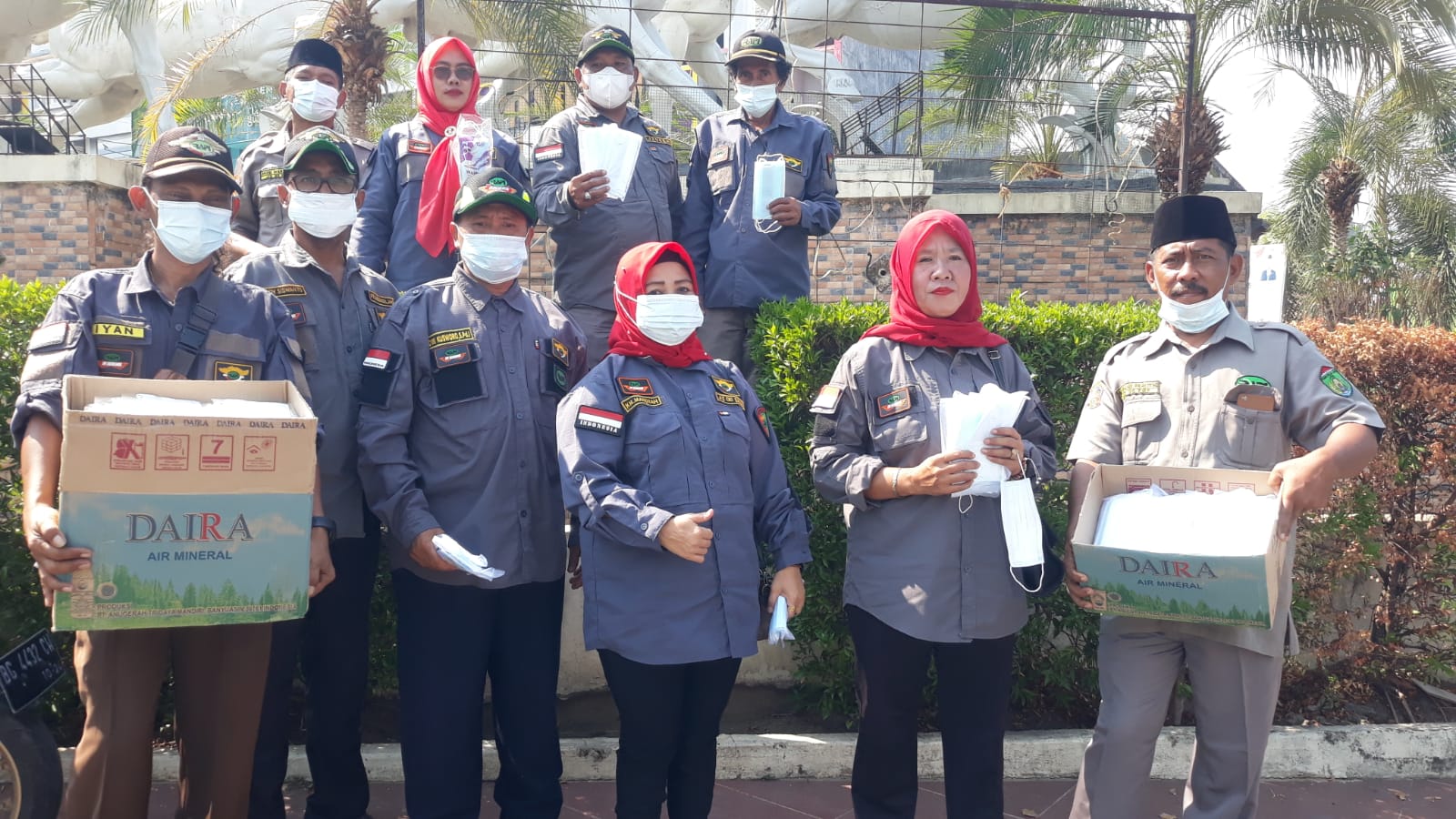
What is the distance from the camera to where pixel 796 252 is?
188 inches

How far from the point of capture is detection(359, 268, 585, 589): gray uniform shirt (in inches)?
126

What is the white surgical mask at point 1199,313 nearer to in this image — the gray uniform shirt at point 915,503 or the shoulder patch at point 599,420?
the gray uniform shirt at point 915,503

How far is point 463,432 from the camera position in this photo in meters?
3.24

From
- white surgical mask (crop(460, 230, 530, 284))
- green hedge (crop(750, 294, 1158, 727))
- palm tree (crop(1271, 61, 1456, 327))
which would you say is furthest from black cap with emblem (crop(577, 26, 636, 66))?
palm tree (crop(1271, 61, 1456, 327))

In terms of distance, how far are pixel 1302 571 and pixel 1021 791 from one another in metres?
1.56

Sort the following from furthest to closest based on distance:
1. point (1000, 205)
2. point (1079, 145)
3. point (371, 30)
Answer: point (1079, 145)
point (1000, 205)
point (371, 30)

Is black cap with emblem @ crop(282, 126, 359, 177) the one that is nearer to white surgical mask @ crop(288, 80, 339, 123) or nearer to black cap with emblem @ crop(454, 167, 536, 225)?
black cap with emblem @ crop(454, 167, 536, 225)

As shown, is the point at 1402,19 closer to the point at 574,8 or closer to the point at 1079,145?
the point at 1079,145

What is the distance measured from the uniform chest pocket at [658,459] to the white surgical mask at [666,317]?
0.79 feet

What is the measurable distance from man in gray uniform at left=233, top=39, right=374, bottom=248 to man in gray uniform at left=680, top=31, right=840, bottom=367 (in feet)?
4.64

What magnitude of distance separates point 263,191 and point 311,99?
0.43 metres

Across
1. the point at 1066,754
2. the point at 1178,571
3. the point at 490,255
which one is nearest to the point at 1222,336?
the point at 1178,571

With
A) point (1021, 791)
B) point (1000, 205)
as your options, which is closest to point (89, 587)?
point (1021, 791)

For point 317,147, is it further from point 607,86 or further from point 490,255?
point 607,86
